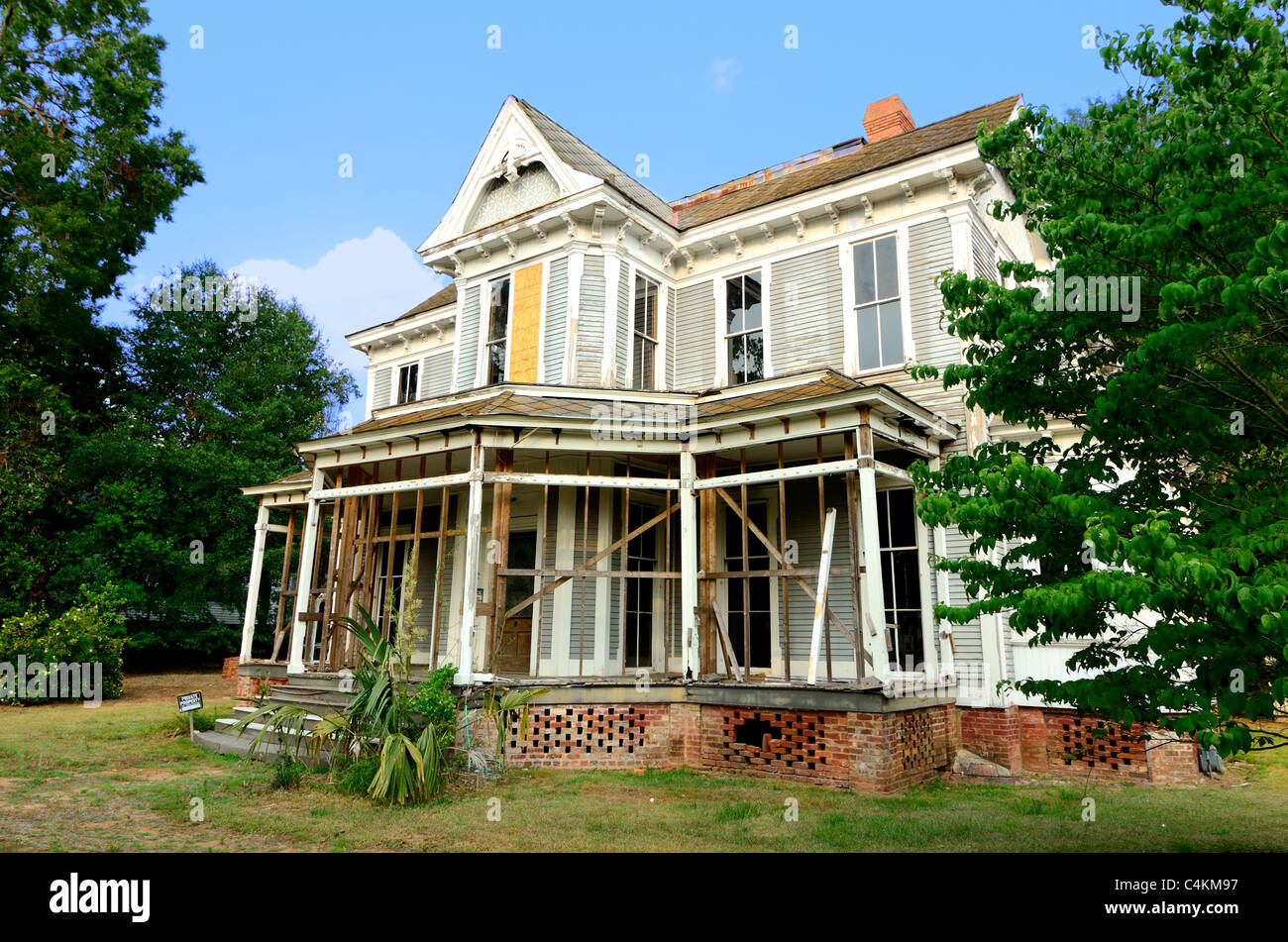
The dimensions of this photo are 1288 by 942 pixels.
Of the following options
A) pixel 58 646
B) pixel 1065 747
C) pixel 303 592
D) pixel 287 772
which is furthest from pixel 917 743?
pixel 58 646

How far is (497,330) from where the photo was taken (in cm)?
1469

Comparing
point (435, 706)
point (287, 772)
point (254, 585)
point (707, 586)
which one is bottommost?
point (287, 772)

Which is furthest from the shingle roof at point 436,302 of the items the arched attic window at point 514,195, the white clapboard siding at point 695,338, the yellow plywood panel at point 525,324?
the white clapboard siding at point 695,338

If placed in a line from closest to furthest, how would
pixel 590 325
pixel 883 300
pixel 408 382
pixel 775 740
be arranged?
pixel 775 740 → pixel 883 300 → pixel 590 325 → pixel 408 382

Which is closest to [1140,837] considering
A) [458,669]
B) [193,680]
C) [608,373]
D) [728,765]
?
[728,765]

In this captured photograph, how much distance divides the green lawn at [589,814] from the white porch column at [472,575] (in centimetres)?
135

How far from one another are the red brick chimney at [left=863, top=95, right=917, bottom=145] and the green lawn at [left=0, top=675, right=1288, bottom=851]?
1253 centimetres

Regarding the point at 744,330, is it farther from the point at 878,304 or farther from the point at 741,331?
the point at 878,304

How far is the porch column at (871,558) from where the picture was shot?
8406 mm

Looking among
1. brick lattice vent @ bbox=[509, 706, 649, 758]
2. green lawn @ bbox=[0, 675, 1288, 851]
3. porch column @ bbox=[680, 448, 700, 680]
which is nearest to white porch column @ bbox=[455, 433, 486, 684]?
brick lattice vent @ bbox=[509, 706, 649, 758]

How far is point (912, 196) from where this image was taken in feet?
40.5

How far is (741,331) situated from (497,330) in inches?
178

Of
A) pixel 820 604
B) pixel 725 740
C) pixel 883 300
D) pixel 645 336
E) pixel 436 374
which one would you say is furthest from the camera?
pixel 436 374

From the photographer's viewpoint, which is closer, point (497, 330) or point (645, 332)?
point (645, 332)
